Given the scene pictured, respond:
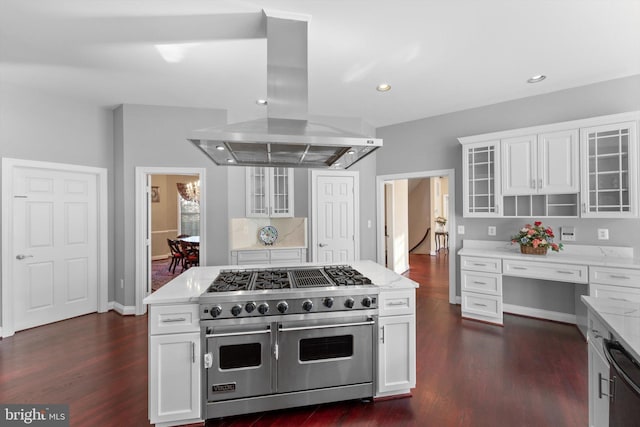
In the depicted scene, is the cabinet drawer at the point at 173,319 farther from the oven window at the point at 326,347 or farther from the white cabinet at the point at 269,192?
the white cabinet at the point at 269,192

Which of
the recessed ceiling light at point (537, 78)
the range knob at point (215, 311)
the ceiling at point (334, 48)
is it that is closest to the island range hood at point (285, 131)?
the ceiling at point (334, 48)

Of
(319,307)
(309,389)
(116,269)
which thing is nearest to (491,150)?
(319,307)

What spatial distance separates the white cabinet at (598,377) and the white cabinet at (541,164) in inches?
92.8

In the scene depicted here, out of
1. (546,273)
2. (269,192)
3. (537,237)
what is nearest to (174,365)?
(269,192)

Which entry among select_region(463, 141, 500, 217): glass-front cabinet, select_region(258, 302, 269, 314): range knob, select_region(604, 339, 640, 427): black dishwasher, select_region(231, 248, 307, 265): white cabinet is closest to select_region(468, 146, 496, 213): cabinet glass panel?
select_region(463, 141, 500, 217): glass-front cabinet

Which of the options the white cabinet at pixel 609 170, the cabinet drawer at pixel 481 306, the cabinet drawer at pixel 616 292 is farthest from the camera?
the cabinet drawer at pixel 481 306

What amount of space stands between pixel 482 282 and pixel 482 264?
0.74 ft

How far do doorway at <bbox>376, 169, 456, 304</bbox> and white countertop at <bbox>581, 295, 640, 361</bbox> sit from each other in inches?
112

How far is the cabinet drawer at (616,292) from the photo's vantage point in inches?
113

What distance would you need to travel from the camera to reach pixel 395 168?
505cm

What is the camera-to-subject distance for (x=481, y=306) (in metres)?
3.78

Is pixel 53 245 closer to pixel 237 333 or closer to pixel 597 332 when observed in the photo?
pixel 237 333

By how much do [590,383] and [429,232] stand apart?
26.1 feet

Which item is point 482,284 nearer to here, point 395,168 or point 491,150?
point 491,150
